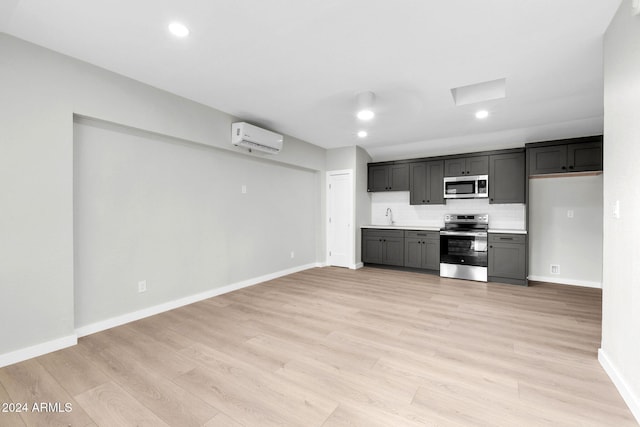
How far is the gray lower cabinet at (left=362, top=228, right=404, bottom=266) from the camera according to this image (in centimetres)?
568

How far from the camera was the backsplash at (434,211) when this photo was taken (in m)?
5.15

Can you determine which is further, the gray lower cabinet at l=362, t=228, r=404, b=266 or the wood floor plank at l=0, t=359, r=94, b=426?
the gray lower cabinet at l=362, t=228, r=404, b=266

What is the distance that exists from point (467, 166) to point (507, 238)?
142cm

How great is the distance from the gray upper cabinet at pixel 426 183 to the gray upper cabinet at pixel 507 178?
2.73ft

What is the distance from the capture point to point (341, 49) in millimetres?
2443

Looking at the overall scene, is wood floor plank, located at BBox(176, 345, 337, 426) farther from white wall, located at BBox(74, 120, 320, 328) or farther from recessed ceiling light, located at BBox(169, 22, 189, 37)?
recessed ceiling light, located at BBox(169, 22, 189, 37)

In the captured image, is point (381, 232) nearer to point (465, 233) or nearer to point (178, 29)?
point (465, 233)

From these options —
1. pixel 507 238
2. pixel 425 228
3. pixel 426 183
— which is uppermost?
pixel 426 183

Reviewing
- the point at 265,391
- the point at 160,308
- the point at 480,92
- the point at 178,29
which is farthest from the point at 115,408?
the point at 480,92

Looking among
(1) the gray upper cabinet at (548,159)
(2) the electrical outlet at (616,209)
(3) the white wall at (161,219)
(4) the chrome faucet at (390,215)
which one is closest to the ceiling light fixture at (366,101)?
(3) the white wall at (161,219)

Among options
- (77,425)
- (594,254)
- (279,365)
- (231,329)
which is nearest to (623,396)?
(279,365)

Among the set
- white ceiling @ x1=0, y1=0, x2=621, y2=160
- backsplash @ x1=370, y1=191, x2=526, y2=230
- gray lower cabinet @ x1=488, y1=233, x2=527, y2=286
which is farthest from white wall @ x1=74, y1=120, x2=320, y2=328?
gray lower cabinet @ x1=488, y1=233, x2=527, y2=286

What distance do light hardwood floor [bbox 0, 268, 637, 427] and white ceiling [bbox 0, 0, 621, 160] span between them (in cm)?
255

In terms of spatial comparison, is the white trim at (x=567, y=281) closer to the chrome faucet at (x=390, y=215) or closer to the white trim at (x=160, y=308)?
the chrome faucet at (x=390, y=215)
